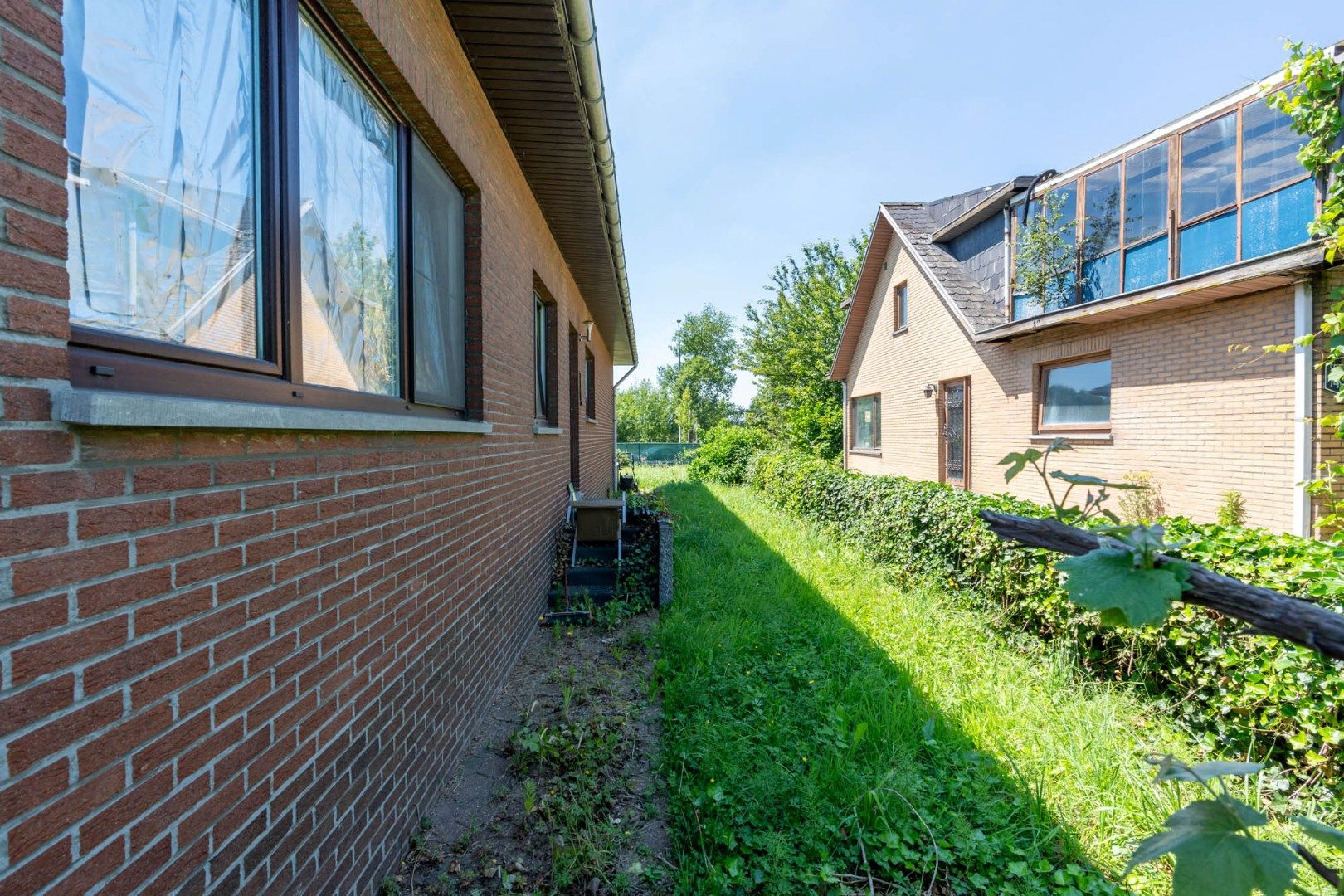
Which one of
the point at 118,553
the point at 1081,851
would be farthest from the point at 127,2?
the point at 1081,851

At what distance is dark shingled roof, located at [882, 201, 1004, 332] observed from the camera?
10.3m

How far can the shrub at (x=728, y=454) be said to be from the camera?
19.6 meters

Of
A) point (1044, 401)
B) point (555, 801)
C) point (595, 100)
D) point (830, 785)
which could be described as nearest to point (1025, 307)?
point (1044, 401)

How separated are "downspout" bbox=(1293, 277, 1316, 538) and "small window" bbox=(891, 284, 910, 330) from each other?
756cm

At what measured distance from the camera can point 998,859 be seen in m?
2.41

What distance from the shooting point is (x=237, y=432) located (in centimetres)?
147

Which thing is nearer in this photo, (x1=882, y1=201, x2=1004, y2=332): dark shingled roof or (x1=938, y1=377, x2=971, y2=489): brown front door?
(x1=882, y1=201, x2=1004, y2=332): dark shingled roof

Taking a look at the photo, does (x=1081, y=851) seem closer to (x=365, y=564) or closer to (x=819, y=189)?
Result: (x=365, y=564)

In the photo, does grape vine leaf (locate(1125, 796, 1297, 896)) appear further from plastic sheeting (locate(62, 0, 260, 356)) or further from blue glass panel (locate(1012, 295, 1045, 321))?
blue glass panel (locate(1012, 295, 1045, 321))

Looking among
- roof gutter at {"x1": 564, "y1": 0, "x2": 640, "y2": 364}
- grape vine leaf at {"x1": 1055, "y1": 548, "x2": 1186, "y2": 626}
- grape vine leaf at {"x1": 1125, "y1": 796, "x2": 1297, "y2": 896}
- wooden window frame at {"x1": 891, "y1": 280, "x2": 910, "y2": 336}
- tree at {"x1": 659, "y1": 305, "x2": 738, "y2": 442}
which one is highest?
tree at {"x1": 659, "y1": 305, "x2": 738, "y2": 442}

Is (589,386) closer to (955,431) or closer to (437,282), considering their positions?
(955,431)

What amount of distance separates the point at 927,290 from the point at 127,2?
12317mm

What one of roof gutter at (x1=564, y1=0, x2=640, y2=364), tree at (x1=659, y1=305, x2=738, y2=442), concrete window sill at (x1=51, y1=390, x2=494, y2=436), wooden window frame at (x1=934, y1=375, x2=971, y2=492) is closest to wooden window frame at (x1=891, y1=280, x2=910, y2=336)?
wooden window frame at (x1=934, y1=375, x2=971, y2=492)

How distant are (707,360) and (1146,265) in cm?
4441
